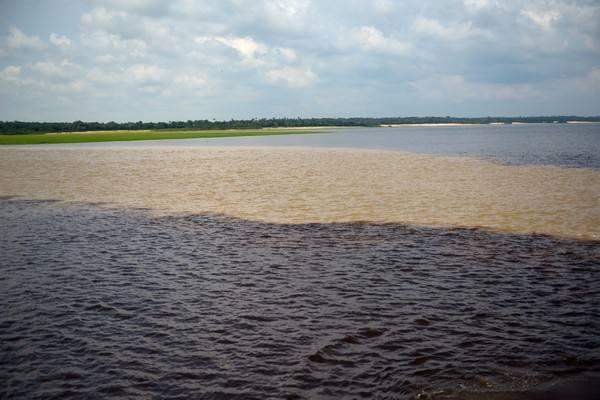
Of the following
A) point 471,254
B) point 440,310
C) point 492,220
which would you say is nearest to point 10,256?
point 440,310

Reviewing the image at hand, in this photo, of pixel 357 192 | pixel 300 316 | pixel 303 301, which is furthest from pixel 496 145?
pixel 300 316

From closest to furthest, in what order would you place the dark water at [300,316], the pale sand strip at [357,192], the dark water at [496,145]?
1. the dark water at [300,316]
2. the pale sand strip at [357,192]
3. the dark water at [496,145]

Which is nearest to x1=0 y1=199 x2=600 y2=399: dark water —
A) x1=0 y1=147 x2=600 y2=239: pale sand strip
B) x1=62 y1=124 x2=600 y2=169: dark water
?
x1=0 y1=147 x2=600 y2=239: pale sand strip

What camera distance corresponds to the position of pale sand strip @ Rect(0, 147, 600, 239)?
18.5 m

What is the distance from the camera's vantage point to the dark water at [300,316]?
6.75 metres

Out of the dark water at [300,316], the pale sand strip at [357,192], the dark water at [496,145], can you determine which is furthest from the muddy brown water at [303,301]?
the dark water at [496,145]

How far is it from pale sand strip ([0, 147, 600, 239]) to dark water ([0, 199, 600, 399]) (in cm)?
319

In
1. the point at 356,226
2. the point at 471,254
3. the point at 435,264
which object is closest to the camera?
the point at 435,264

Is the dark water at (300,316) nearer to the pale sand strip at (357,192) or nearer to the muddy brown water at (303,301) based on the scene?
the muddy brown water at (303,301)

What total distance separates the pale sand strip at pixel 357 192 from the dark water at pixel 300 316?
10.5 feet

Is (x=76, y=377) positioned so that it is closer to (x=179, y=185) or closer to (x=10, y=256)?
(x=10, y=256)

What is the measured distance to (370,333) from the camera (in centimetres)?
829

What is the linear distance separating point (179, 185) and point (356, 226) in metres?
16.4

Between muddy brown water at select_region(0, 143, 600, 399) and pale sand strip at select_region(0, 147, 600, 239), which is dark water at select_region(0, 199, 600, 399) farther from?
pale sand strip at select_region(0, 147, 600, 239)
